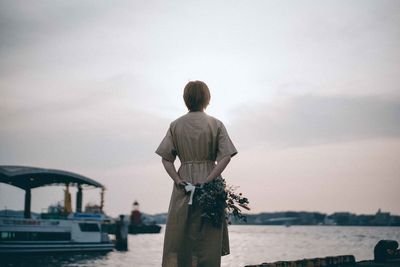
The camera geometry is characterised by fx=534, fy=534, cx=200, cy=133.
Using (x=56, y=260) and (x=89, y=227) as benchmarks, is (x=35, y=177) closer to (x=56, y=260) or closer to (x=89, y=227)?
(x=56, y=260)

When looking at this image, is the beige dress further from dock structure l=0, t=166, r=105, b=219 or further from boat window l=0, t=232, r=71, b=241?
boat window l=0, t=232, r=71, b=241

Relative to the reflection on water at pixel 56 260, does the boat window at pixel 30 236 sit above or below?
above

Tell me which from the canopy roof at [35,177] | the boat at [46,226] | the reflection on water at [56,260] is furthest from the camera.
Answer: the boat at [46,226]

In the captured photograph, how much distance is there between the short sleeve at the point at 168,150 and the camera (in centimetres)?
514

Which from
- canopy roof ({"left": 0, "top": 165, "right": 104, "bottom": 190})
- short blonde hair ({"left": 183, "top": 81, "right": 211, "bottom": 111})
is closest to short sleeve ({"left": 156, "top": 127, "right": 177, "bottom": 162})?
short blonde hair ({"left": 183, "top": 81, "right": 211, "bottom": 111})

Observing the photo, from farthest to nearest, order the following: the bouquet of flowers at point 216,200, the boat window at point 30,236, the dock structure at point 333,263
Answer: the boat window at point 30,236 → the dock structure at point 333,263 → the bouquet of flowers at point 216,200

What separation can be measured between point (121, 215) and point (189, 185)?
53.2 meters

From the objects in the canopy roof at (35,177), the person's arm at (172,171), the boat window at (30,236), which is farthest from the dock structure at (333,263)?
the boat window at (30,236)

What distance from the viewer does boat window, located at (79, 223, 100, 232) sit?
5056 cm

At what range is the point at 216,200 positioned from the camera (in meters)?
4.85

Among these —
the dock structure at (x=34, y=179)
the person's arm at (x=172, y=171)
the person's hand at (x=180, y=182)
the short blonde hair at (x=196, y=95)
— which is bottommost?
the person's hand at (x=180, y=182)

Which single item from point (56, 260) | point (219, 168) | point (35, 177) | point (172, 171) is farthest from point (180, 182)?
point (56, 260)

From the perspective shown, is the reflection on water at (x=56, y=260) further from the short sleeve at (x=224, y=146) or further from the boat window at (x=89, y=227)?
the short sleeve at (x=224, y=146)

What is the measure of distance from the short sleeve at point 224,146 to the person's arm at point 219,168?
0.04 m
